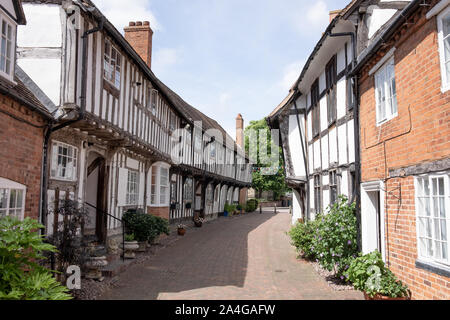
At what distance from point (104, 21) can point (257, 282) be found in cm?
691

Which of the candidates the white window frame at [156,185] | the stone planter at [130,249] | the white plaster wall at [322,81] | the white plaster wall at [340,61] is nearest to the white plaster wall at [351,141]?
the white plaster wall at [340,61]

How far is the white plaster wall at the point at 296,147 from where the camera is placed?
14712mm

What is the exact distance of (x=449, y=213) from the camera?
479cm

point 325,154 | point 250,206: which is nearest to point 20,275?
point 325,154

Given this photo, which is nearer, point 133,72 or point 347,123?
point 347,123

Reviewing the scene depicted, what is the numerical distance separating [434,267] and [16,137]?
22.3 ft

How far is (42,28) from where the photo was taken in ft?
26.1

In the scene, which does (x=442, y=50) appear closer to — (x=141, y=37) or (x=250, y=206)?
(x=141, y=37)

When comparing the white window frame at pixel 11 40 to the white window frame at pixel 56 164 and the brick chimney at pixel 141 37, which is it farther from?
the brick chimney at pixel 141 37

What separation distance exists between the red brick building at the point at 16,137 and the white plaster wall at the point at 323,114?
7.60m

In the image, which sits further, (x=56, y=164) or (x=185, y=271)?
(x=185, y=271)

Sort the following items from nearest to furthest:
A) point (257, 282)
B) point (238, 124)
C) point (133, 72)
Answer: point (257, 282) → point (133, 72) → point (238, 124)
